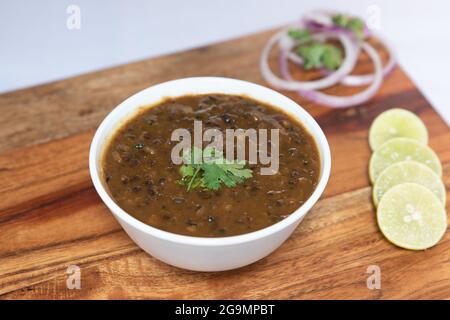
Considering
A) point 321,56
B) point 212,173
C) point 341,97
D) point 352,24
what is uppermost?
point 212,173

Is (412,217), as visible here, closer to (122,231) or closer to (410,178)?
(410,178)

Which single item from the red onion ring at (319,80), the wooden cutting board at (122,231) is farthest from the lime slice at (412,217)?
the red onion ring at (319,80)

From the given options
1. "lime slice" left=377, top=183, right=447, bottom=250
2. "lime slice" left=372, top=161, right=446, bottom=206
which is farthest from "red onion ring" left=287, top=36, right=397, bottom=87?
"lime slice" left=377, top=183, right=447, bottom=250

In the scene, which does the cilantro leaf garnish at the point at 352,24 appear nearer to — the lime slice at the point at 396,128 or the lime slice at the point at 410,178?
the lime slice at the point at 396,128

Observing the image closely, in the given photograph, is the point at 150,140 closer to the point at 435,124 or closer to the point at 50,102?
the point at 50,102

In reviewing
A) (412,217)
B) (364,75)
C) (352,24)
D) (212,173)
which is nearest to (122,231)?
(212,173)

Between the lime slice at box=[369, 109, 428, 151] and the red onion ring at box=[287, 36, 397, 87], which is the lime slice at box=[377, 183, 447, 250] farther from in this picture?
the red onion ring at box=[287, 36, 397, 87]
